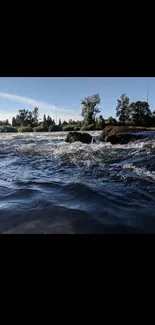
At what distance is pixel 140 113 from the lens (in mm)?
13219

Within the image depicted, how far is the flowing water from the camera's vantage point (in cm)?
298

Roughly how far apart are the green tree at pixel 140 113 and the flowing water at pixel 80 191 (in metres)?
4.79

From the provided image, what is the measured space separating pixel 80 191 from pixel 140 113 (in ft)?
33.6

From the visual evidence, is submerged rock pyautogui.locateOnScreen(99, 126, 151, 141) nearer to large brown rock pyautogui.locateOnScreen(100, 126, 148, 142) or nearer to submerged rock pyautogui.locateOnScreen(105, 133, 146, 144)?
large brown rock pyautogui.locateOnScreen(100, 126, 148, 142)

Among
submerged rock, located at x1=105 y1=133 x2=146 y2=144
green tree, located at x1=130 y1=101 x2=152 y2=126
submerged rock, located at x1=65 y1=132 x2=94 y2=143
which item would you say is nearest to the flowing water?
submerged rock, located at x1=105 y1=133 x2=146 y2=144

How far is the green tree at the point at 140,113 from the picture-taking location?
42.0 feet

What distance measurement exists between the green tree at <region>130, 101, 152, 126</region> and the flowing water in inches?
189

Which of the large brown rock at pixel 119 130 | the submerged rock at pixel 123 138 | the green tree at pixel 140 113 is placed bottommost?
the submerged rock at pixel 123 138

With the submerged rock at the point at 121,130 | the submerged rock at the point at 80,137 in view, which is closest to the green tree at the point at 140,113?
the submerged rock at the point at 121,130

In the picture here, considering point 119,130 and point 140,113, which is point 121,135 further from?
point 140,113

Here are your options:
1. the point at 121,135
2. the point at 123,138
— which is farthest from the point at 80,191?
the point at 121,135

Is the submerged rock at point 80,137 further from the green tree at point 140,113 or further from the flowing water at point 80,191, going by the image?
the green tree at point 140,113
